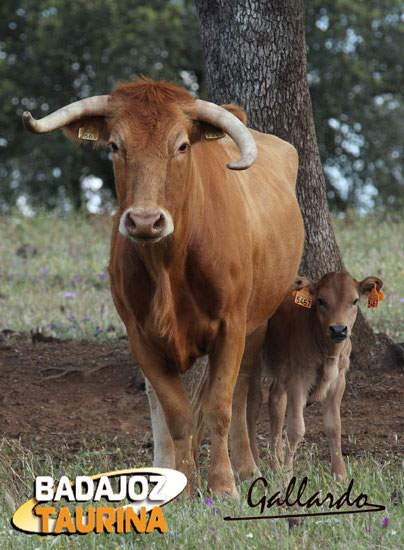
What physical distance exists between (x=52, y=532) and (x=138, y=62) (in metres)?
16.9

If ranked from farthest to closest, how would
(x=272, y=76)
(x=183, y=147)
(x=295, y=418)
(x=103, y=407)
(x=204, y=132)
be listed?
(x=272, y=76), (x=103, y=407), (x=295, y=418), (x=204, y=132), (x=183, y=147)

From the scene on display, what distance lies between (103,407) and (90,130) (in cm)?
278

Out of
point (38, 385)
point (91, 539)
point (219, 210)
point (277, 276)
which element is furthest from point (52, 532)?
point (38, 385)

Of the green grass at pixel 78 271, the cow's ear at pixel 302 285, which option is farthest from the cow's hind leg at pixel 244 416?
the green grass at pixel 78 271

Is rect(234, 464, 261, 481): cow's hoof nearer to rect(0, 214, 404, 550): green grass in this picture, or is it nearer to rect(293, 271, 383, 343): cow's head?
rect(0, 214, 404, 550): green grass

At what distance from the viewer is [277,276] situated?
7.05 meters

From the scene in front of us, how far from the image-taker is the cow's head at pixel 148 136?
5238 millimetres

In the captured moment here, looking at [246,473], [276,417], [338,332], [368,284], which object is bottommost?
[246,473]

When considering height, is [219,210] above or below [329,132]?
above

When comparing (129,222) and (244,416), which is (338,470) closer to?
(244,416)

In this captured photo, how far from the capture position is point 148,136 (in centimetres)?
545

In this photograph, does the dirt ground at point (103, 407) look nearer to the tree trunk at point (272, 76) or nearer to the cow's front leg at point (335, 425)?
the cow's front leg at point (335, 425)

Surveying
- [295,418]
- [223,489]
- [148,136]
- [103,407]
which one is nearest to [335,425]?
[295,418]

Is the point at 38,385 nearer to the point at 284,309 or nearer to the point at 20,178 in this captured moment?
the point at 284,309
